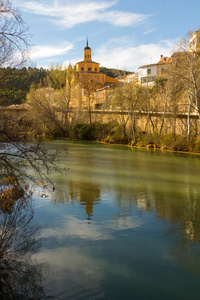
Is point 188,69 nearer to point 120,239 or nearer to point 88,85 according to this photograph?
point 120,239

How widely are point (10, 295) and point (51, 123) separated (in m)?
43.6

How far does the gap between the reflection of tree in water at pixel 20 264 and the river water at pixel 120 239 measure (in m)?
0.23

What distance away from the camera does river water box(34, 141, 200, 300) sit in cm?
602

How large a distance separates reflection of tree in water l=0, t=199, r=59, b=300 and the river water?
0.23m

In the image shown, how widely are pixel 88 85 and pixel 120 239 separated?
149ft

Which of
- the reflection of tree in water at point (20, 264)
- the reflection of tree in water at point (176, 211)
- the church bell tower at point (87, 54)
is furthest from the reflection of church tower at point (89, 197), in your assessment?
the church bell tower at point (87, 54)

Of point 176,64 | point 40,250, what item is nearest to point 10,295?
point 40,250

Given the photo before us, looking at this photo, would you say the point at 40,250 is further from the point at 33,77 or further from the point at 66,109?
the point at 66,109

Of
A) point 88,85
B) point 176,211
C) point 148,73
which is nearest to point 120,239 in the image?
point 176,211

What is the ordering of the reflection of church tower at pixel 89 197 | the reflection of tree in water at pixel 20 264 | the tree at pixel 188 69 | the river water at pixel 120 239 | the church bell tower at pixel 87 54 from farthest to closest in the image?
the church bell tower at pixel 87 54, the tree at pixel 188 69, the reflection of church tower at pixel 89 197, the river water at pixel 120 239, the reflection of tree in water at pixel 20 264

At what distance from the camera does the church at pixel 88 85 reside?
51.6 meters

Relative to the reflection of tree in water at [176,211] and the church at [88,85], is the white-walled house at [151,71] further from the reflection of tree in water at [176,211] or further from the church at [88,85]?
the reflection of tree in water at [176,211]

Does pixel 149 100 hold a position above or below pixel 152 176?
above

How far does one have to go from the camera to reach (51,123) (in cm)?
4841
